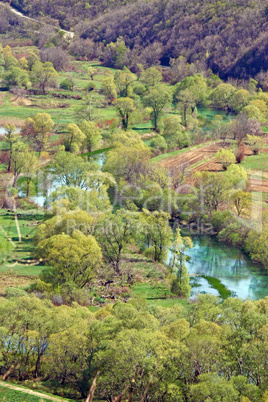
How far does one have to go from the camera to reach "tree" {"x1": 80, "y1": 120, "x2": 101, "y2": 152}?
98250 mm

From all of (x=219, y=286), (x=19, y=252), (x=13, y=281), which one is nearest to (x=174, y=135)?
(x=219, y=286)

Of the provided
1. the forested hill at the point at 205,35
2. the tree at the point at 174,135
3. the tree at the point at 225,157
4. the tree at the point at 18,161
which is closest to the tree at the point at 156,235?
the tree at the point at 18,161

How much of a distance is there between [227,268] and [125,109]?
193 ft

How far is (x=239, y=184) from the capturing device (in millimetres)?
78938

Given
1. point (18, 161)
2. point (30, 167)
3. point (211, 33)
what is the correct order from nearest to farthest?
point (18, 161) < point (30, 167) < point (211, 33)

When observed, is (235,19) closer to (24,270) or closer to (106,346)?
(24,270)

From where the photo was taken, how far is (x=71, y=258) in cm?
5028

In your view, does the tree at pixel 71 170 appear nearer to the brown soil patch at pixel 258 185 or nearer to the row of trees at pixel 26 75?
the brown soil patch at pixel 258 185

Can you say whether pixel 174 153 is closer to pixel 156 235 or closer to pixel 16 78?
pixel 156 235

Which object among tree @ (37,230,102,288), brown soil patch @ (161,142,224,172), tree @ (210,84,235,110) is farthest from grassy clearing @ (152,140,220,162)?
tree @ (37,230,102,288)

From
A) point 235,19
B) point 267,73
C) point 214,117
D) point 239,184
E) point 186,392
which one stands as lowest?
point 186,392

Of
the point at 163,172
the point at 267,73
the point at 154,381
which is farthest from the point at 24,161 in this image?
the point at 267,73

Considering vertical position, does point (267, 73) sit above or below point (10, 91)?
above

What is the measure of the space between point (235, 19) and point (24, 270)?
13682cm
